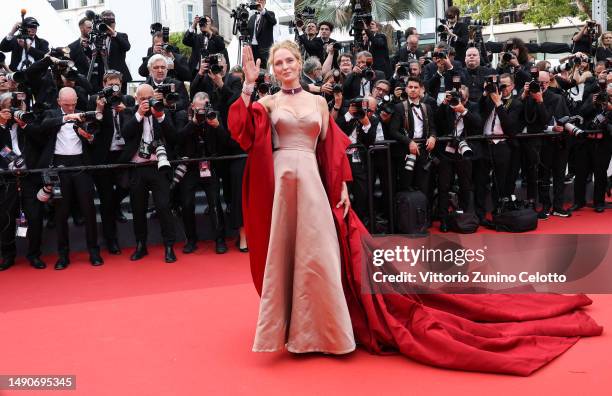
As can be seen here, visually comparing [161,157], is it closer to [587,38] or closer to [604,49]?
[587,38]

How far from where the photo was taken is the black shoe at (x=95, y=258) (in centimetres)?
633

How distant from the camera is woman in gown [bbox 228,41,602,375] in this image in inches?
140

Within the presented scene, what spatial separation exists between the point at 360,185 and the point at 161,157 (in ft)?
6.48

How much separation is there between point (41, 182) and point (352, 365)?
4.18 meters

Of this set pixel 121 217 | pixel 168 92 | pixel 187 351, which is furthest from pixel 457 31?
pixel 187 351

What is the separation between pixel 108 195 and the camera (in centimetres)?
666

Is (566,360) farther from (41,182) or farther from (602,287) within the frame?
(41,182)

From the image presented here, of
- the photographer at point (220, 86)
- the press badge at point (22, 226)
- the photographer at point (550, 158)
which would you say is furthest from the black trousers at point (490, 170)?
the press badge at point (22, 226)

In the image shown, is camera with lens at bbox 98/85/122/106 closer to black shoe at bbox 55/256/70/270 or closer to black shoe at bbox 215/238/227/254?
black shoe at bbox 55/256/70/270

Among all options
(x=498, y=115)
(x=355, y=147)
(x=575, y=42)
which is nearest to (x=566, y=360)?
(x=355, y=147)

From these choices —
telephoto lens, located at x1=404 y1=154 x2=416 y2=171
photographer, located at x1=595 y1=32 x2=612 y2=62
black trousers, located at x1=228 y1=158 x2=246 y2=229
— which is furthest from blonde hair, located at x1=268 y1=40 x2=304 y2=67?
photographer, located at x1=595 y1=32 x2=612 y2=62

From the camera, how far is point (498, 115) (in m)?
7.21

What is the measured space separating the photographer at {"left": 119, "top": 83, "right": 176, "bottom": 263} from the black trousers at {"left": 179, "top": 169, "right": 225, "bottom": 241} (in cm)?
19

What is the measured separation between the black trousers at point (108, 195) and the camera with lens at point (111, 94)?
2.06 feet
